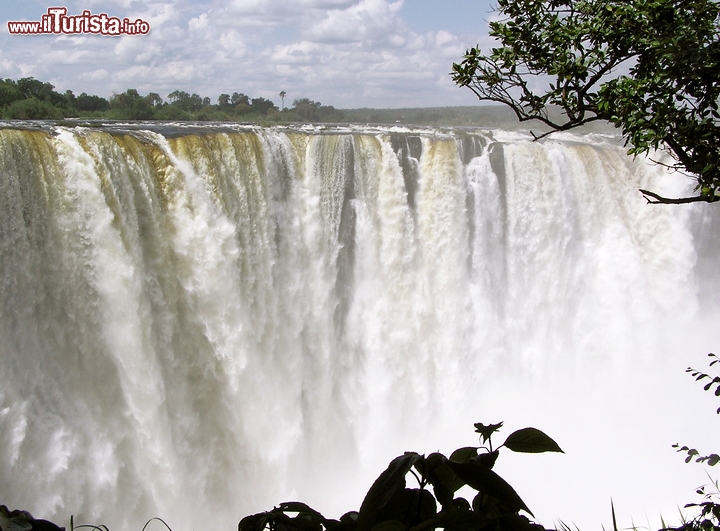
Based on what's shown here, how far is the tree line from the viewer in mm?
18172

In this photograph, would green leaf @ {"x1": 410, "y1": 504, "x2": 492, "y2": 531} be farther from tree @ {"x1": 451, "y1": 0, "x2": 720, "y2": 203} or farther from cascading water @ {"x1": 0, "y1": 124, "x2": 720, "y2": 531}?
cascading water @ {"x1": 0, "y1": 124, "x2": 720, "y2": 531}

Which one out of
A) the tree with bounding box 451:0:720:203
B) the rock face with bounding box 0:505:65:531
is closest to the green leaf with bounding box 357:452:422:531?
the rock face with bounding box 0:505:65:531

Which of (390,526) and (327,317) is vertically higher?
(390,526)

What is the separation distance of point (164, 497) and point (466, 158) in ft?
23.6

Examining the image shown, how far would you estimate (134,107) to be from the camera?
21.8m

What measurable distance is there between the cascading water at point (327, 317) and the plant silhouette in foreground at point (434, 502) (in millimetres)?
7163

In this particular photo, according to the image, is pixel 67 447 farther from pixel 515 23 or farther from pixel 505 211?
pixel 505 211

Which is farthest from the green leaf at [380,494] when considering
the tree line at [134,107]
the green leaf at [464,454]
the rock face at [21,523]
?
the tree line at [134,107]

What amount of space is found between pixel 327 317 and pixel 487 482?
1069 centimetres

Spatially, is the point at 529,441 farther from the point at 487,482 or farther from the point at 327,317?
the point at 327,317

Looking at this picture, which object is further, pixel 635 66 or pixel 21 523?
pixel 635 66

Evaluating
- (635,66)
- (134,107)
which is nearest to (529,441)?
(635,66)

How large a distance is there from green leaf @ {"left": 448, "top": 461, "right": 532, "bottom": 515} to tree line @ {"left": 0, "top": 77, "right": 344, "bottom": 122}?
62.3 feet

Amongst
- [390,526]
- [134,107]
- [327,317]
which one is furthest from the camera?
[134,107]
